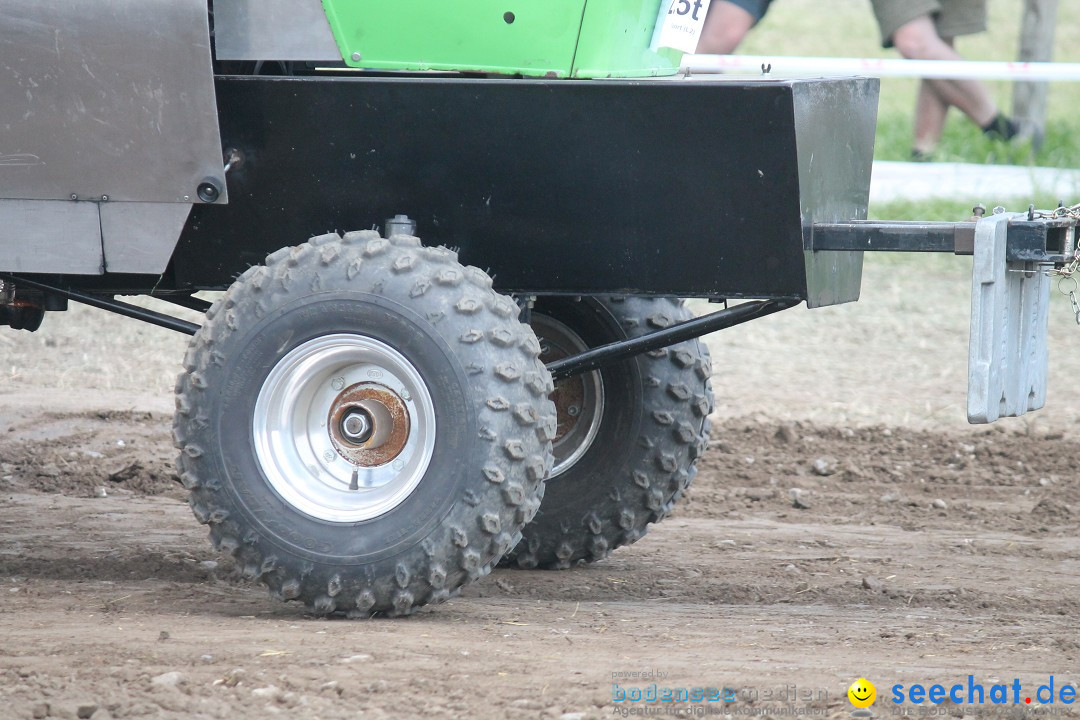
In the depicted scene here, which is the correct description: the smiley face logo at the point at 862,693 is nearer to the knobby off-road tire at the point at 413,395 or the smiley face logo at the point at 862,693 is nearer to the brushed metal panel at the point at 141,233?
A: the knobby off-road tire at the point at 413,395

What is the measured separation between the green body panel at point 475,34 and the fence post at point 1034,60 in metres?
8.60

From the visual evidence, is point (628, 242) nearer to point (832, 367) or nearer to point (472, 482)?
point (472, 482)

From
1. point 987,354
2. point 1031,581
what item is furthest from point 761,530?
point 987,354

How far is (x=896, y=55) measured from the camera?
16.7 meters

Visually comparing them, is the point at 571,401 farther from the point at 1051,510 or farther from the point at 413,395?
the point at 1051,510

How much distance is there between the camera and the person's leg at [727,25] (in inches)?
395

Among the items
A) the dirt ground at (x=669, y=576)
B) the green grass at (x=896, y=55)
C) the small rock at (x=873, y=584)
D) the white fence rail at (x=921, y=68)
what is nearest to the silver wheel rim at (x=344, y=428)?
the dirt ground at (x=669, y=576)

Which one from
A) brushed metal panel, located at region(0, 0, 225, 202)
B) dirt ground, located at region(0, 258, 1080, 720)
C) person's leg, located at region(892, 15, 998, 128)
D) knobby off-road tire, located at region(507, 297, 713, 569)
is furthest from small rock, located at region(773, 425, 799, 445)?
person's leg, located at region(892, 15, 998, 128)

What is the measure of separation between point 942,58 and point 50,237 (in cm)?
784

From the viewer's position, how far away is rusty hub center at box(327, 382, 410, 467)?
13.7ft

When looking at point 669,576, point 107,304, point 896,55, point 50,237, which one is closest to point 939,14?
point 896,55

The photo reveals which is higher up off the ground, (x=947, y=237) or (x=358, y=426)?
(x=947, y=237)

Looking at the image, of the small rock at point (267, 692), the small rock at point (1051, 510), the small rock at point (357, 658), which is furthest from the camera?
the small rock at point (1051, 510)

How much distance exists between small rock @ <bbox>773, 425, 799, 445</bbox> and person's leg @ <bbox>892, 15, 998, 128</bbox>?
4699 mm
